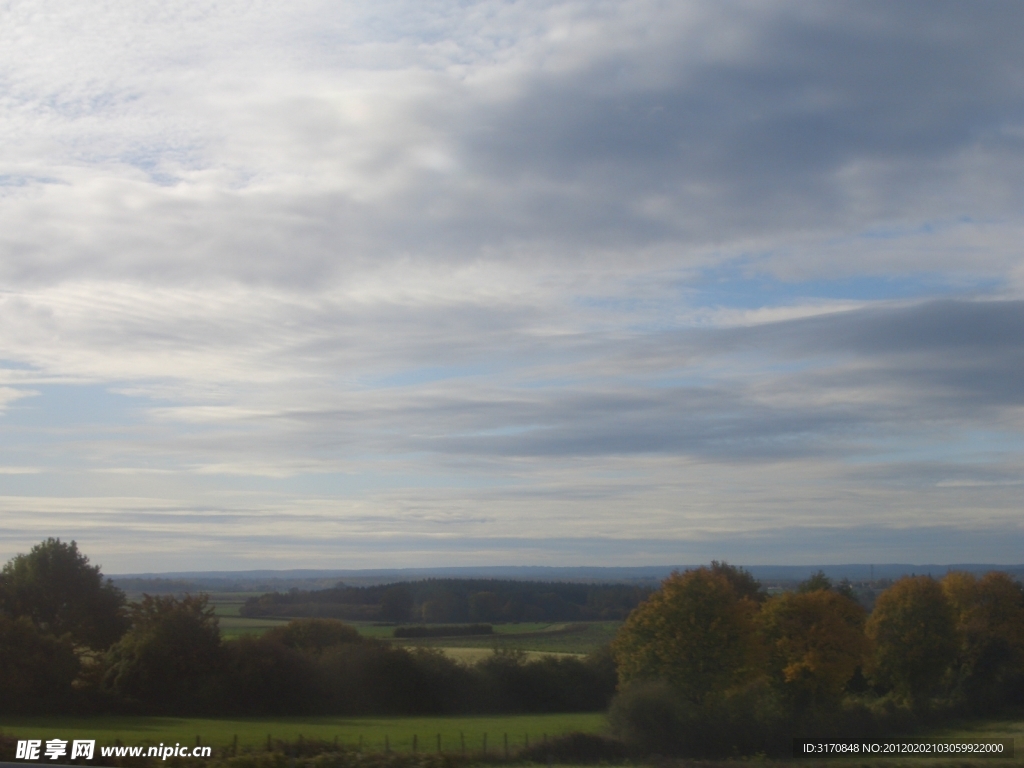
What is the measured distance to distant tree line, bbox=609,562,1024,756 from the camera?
4053 centimetres

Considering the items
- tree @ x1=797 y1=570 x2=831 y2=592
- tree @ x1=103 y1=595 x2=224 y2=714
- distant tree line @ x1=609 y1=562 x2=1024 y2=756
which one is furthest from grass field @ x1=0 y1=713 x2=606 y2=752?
tree @ x1=797 y1=570 x2=831 y2=592

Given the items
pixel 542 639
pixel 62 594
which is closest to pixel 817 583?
pixel 542 639

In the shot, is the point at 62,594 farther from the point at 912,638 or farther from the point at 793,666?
the point at 912,638

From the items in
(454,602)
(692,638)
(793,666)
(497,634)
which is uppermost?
(692,638)

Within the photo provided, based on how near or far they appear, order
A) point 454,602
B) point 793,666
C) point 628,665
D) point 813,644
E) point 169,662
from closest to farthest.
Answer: point 169,662, point 628,665, point 793,666, point 813,644, point 454,602

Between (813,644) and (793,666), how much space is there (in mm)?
1967

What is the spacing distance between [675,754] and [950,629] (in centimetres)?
3075

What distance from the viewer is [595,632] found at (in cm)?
7719

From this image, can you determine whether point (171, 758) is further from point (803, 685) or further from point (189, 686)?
point (803, 685)

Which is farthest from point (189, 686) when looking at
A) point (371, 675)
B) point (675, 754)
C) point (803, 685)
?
point (803, 685)

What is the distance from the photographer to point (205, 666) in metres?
47.5

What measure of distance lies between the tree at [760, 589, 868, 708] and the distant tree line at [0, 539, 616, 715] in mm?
14520

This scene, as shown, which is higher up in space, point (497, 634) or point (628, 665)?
point (628, 665)

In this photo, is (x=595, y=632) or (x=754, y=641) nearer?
(x=754, y=641)
